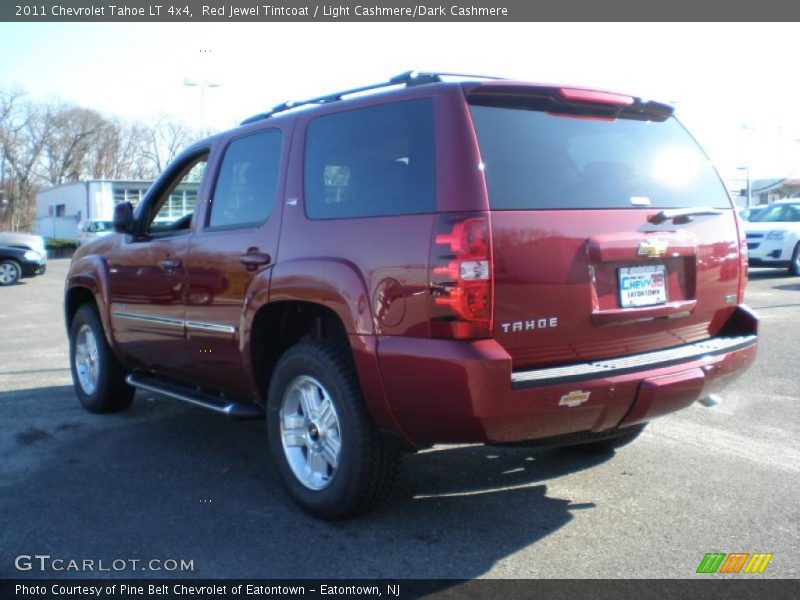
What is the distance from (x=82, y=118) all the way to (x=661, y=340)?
249 feet

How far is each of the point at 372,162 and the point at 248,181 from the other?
3.71 feet

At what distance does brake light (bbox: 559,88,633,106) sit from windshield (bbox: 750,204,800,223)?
612 inches

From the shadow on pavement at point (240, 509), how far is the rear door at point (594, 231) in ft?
3.24

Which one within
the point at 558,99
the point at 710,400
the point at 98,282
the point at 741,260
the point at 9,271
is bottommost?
the point at 9,271

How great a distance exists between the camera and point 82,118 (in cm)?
7175

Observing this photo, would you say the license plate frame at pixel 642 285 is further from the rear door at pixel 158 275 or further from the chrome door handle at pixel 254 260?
the rear door at pixel 158 275

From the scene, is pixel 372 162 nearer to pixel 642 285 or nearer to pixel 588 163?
pixel 588 163

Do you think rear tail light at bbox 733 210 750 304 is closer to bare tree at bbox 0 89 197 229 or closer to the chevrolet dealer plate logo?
the chevrolet dealer plate logo

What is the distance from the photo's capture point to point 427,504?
13.6 feet

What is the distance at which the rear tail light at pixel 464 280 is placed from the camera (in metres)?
3.23

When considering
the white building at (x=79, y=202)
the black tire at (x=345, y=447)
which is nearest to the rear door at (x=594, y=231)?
the black tire at (x=345, y=447)

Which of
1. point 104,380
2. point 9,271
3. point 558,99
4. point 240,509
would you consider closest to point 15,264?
point 9,271

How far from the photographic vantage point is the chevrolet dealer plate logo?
334 centimetres

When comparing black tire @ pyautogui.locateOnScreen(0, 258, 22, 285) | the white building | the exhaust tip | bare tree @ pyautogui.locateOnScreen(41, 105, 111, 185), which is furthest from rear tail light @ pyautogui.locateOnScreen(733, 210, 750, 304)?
bare tree @ pyautogui.locateOnScreen(41, 105, 111, 185)
